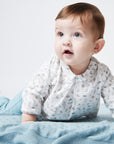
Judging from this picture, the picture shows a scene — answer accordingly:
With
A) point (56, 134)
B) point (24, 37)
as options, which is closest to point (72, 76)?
point (56, 134)

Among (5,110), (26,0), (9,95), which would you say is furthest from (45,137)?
(26,0)

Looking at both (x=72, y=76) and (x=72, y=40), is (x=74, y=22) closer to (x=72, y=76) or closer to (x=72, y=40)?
(x=72, y=40)

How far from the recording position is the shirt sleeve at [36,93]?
1443 mm

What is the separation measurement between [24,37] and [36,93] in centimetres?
166

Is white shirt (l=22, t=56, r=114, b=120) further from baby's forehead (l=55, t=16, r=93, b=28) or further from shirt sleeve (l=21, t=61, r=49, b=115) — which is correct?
baby's forehead (l=55, t=16, r=93, b=28)

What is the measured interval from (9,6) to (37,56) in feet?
2.02

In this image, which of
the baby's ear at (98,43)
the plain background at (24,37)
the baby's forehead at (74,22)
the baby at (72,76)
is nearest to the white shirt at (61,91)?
the baby at (72,76)

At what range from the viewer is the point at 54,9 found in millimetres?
3062

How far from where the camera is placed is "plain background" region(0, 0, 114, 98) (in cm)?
304

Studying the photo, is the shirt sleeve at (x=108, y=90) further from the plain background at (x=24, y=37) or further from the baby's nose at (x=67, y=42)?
the plain background at (x=24, y=37)

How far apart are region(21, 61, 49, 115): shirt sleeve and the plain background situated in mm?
1522

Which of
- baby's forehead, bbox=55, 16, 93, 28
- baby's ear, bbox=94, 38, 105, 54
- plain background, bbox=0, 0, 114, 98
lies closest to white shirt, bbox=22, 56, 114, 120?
baby's ear, bbox=94, 38, 105, 54

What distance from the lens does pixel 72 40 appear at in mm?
1394

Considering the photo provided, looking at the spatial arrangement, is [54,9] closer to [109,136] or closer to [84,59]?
[84,59]
